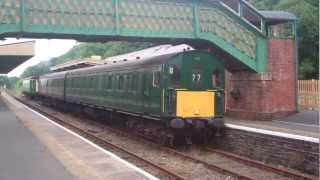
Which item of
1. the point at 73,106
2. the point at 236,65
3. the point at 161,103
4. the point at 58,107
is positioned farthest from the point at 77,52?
the point at 161,103

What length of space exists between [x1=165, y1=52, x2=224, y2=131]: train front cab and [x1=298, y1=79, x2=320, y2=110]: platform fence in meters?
15.1

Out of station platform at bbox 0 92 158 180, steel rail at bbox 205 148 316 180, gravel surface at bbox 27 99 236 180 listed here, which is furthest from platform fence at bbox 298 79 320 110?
station platform at bbox 0 92 158 180

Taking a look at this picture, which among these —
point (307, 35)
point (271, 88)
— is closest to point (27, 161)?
point (271, 88)

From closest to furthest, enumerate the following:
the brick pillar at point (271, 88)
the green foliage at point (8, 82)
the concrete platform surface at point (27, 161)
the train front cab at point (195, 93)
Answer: the concrete platform surface at point (27, 161) → the train front cab at point (195, 93) → the brick pillar at point (271, 88) → the green foliage at point (8, 82)

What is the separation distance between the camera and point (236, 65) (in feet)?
77.2

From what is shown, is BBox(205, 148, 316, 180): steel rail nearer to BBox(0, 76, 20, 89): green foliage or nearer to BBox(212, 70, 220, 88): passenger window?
BBox(212, 70, 220, 88): passenger window

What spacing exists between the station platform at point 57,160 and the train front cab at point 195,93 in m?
2.69

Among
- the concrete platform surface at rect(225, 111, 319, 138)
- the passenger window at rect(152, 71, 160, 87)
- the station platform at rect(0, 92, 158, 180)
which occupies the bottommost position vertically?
the station platform at rect(0, 92, 158, 180)

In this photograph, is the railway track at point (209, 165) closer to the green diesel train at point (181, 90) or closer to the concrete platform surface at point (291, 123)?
the green diesel train at point (181, 90)

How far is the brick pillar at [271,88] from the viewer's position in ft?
74.5

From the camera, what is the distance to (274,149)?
1312 centimetres

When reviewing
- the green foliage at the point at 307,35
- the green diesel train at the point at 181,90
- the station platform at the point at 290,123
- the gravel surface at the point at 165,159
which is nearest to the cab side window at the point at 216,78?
the green diesel train at the point at 181,90

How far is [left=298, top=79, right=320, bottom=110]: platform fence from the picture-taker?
29.9 meters

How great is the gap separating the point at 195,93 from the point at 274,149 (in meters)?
3.33
